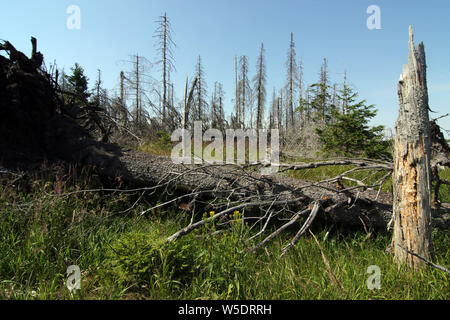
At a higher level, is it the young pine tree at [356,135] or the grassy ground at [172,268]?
the young pine tree at [356,135]

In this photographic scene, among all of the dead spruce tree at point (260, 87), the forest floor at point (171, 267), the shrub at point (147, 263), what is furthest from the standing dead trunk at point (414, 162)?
the dead spruce tree at point (260, 87)

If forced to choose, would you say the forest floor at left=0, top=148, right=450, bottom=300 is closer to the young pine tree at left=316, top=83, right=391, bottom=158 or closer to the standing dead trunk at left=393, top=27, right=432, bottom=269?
the standing dead trunk at left=393, top=27, right=432, bottom=269

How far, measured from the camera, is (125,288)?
1.96 metres

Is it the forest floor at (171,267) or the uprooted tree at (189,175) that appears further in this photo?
the uprooted tree at (189,175)

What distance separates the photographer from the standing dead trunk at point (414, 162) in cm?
227

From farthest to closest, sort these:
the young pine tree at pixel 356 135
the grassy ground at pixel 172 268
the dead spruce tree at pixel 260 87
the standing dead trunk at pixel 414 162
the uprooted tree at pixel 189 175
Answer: the dead spruce tree at pixel 260 87 < the young pine tree at pixel 356 135 < the uprooted tree at pixel 189 175 < the standing dead trunk at pixel 414 162 < the grassy ground at pixel 172 268

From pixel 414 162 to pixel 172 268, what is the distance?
7.57 ft

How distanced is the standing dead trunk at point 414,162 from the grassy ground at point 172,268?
25 cm

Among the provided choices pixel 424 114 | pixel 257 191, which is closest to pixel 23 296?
pixel 257 191

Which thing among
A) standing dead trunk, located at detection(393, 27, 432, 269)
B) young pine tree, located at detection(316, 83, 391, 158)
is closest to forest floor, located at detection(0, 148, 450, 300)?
standing dead trunk, located at detection(393, 27, 432, 269)

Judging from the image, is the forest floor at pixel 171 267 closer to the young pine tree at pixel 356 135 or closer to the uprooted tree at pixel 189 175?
the uprooted tree at pixel 189 175

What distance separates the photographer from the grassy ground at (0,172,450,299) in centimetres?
198

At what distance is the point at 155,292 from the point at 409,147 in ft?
8.21
